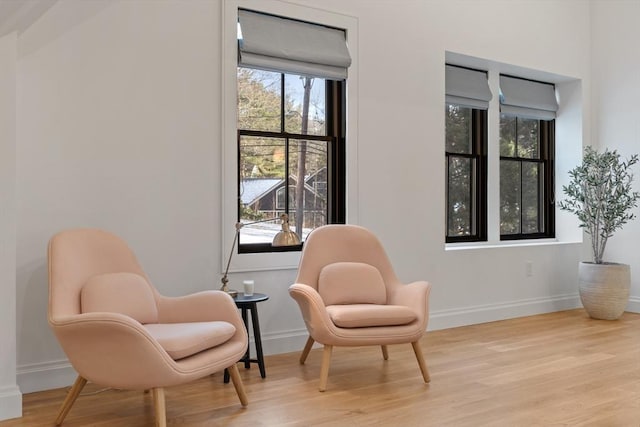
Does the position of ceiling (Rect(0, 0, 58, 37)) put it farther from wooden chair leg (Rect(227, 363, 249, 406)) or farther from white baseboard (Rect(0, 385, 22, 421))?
wooden chair leg (Rect(227, 363, 249, 406))

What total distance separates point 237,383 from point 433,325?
7.94ft

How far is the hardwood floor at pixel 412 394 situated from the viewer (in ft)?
9.70

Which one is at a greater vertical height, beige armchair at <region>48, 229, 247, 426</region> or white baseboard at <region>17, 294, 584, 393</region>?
beige armchair at <region>48, 229, 247, 426</region>

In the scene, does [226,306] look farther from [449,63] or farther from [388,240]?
[449,63]

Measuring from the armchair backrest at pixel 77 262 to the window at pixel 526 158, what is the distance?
4044 mm

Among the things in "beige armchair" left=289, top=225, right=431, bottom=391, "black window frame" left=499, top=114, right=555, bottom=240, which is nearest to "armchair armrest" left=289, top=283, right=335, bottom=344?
"beige armchair" left=289, top=225, right=431, bottom=391

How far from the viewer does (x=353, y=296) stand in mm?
3912

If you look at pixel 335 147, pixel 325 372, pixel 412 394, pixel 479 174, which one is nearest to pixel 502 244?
pixel 479 174

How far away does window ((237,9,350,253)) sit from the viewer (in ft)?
14.1

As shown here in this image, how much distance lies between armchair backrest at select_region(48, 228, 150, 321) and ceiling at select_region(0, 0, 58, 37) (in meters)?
1.02

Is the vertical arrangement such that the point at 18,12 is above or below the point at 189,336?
above

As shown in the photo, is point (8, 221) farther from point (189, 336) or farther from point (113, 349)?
point (189, 336)

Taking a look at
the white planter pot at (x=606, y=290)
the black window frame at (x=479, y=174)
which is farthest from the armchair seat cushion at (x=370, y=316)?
the white planter pot at (x=606, y=290)

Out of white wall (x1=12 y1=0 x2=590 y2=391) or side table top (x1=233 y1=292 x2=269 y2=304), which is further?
side table top (x1=233 y1=292 x2=269 y2=304)
